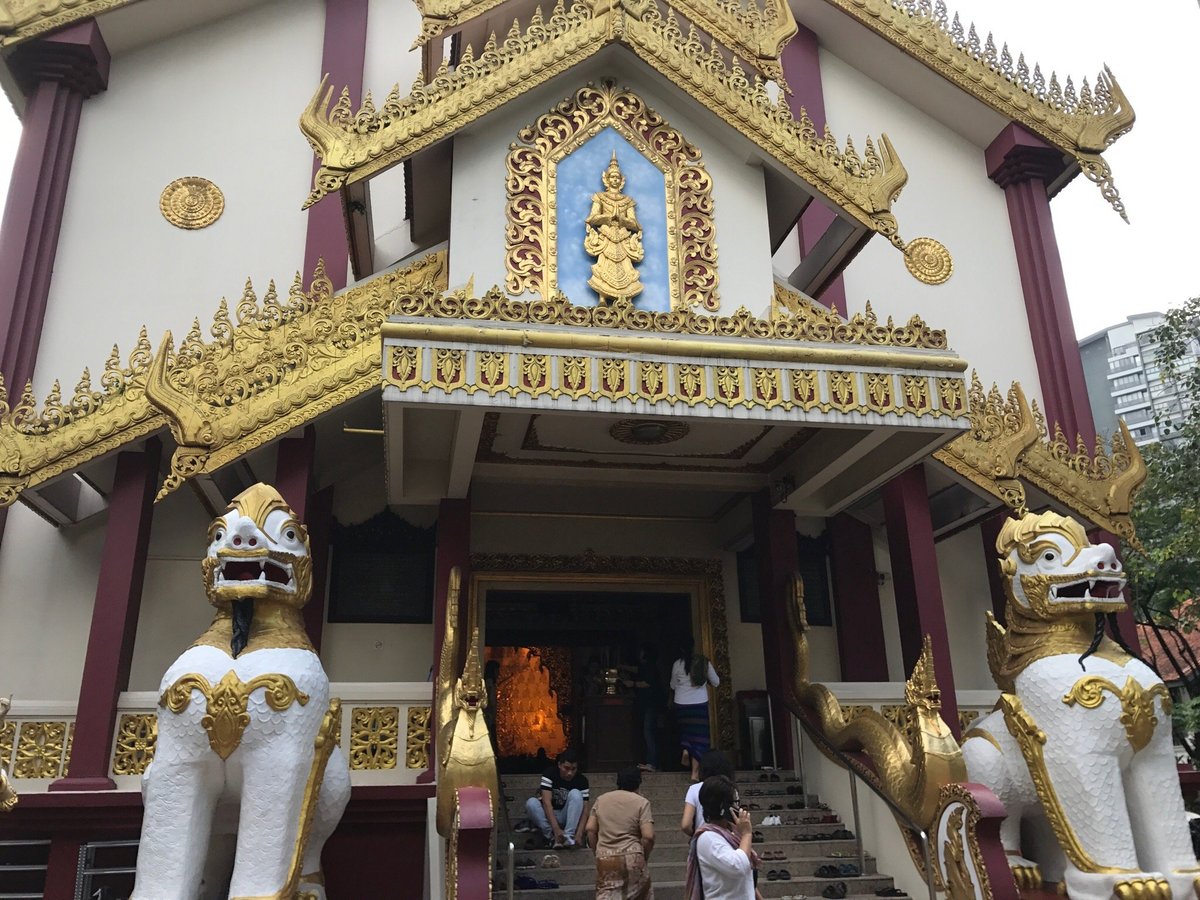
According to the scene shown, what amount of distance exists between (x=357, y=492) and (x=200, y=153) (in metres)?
3.58

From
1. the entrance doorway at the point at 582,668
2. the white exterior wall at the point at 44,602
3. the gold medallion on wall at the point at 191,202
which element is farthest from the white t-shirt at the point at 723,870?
the gold medallion on wall at the point at 191,202

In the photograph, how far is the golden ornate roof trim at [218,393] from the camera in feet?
19.1

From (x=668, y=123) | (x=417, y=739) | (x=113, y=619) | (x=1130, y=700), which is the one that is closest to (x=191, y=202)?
(x=113, y=619)

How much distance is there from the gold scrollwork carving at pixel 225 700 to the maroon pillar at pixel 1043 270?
323 inches

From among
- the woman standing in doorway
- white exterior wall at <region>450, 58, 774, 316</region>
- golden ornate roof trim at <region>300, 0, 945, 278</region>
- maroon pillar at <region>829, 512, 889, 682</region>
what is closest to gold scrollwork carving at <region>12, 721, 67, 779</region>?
white exterior wall at <region>450, 58, 774, 316</region>

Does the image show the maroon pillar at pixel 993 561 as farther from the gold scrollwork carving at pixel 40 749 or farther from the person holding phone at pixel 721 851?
the gold scrollwork carving at pixel 40 749

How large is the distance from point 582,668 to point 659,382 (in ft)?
19.3

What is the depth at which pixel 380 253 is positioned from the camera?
9102 millimetres

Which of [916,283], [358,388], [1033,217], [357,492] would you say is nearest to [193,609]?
[357,492]

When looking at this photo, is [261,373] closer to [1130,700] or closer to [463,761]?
[463,761]

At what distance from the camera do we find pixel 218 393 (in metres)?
5.95

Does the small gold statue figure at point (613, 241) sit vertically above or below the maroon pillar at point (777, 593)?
above

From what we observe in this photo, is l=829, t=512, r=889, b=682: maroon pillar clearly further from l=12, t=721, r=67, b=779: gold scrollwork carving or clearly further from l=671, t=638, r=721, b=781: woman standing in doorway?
l=12, t=721, r=67, b=779: gold scrollwork carving

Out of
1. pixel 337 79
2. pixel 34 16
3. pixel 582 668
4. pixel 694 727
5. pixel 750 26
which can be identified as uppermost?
pixel 337 79
